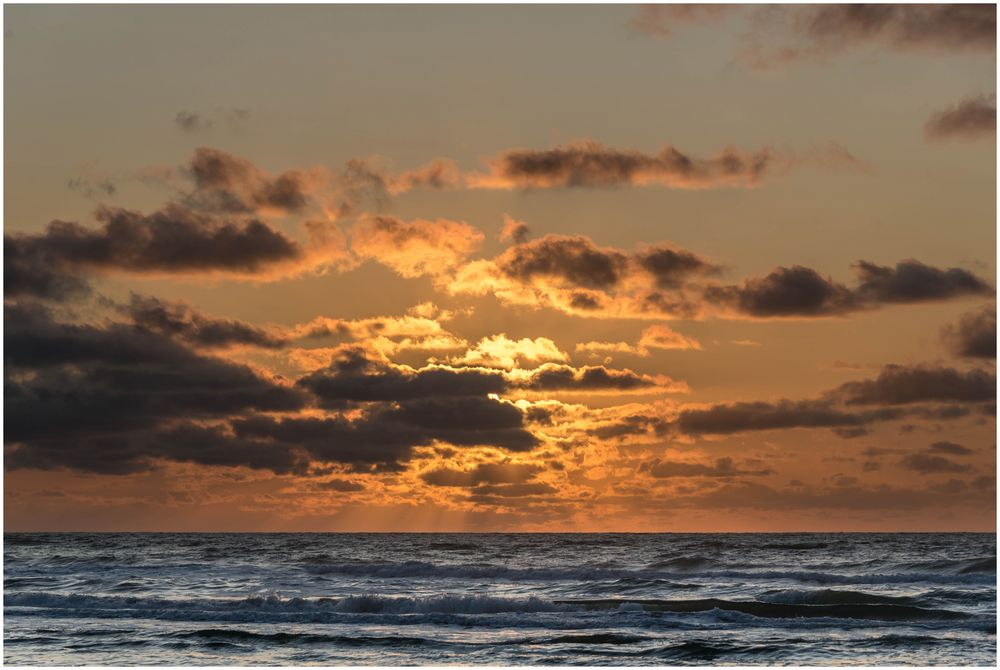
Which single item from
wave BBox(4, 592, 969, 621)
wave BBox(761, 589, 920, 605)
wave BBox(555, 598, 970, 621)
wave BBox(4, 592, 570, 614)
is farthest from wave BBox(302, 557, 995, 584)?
wave BBox(4, 592, 570, 614)

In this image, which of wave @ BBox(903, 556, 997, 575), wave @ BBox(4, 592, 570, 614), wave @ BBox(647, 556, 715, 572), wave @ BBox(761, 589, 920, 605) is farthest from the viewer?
wave @ BBox(647, 556, 715, 572)

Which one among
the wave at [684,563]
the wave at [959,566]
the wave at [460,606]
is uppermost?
the wave at [460,606]

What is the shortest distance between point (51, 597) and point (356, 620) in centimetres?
1543

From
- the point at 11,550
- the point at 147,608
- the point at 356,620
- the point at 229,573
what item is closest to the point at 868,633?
the point at 356,620

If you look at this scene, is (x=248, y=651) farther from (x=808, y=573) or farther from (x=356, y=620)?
(x=808, y=573)

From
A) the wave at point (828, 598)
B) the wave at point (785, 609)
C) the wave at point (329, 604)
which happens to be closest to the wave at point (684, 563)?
the wave at point (828, 598)

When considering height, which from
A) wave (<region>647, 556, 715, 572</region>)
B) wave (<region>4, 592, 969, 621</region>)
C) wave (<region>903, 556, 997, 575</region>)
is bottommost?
wave (<region>903, 556, 997, 575</region>)

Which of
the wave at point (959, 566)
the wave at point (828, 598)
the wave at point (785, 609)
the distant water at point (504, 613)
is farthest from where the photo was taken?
the wave at point (959, 566)

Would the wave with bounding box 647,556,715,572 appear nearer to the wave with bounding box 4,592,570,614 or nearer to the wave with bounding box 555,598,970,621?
the wave with bounding box 555,598,970,621

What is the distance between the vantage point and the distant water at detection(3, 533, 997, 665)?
1328 inches

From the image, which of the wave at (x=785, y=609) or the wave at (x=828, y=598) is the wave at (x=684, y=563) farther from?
the wave at (x=785, y=609)

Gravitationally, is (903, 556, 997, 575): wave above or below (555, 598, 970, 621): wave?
below

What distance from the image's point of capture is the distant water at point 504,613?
33719 millimetres

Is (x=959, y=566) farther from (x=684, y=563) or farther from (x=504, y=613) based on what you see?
(x=504, y=613)
